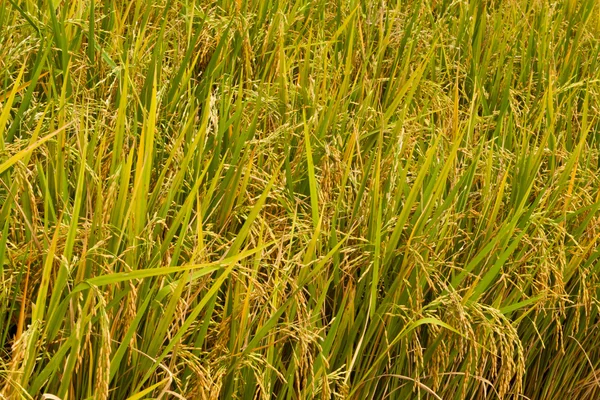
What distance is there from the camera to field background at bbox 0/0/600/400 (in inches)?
53.0

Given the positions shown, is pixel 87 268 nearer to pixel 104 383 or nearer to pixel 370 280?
pixel 104 383

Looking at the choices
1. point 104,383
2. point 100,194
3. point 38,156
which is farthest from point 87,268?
point 38,156

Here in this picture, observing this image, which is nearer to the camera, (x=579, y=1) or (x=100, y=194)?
(x=100, y=194)

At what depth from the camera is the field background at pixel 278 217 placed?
53.0 inches

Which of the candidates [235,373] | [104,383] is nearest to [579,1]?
[235,373]

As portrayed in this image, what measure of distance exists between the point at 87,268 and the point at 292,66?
937 millimetres

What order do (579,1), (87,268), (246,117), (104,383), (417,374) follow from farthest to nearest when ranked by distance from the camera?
(579,1)
(246,117)
(417,374)
(87,268)
(104,383)

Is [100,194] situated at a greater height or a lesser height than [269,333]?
greater

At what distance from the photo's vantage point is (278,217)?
5.43 feet

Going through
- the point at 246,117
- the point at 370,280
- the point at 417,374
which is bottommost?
the point at 417,374

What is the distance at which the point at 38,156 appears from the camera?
1610 millimetres

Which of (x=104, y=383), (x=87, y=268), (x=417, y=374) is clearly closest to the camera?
(x=104, y=383)

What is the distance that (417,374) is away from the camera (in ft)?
5.12

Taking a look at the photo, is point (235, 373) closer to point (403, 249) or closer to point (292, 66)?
point (403, 249)
